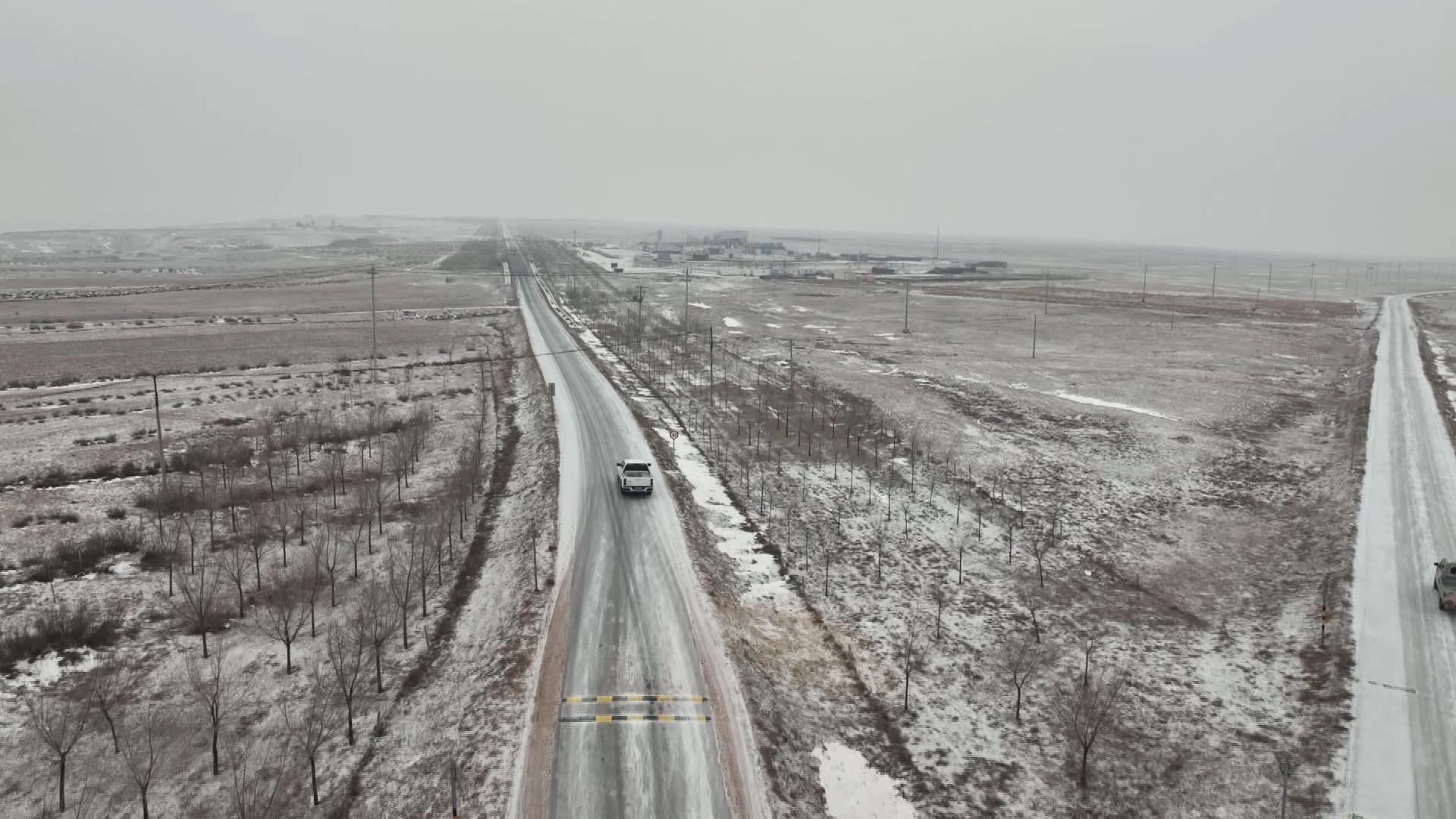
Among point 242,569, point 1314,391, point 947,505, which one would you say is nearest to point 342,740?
point 242,569

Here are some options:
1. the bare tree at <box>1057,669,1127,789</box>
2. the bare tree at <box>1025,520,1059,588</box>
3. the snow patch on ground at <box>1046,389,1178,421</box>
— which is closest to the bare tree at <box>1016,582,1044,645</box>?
the bare tree at <box>1025,520,1059,588</box>

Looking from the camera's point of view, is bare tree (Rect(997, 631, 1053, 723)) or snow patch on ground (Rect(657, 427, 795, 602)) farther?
snow patch on ground (Rect(657, 427, 795, 602))

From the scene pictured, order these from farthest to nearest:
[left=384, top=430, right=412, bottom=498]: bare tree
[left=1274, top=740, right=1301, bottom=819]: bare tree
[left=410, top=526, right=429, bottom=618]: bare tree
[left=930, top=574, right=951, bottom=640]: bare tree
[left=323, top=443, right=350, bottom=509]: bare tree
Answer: [left=384, top=430, right=412, bottom=498]: bare tree
[left=323, top=443, right=350, bottom=509]: bare tree
[left=930, top=574, right=951, bottom=640]: bare tree
[left=410, top=526, right=429, bottom=618]: bare tree
[left=1274, top=740, right=1301, bottom=819]: bare tree

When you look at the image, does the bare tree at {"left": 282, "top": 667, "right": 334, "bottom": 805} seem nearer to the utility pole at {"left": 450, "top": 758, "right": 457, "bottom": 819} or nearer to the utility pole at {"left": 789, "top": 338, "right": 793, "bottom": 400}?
the utility pole at {"left": 450, "top": 758, "right": 457, "bottom": 819}

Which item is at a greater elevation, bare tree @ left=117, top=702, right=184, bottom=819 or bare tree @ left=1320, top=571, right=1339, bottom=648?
bare tree @ left=1320, top=571, right=1339, bottom=648

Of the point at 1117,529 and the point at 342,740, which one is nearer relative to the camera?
the point at 342,740

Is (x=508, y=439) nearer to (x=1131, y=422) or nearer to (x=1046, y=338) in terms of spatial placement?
(x=1131, y=422)
